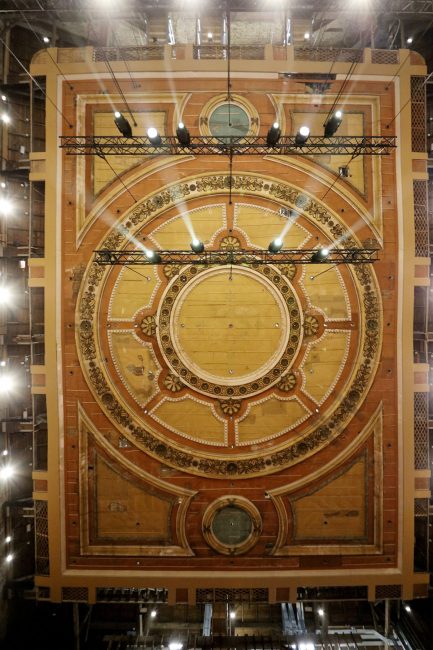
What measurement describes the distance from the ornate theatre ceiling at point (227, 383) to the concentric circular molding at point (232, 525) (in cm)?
3

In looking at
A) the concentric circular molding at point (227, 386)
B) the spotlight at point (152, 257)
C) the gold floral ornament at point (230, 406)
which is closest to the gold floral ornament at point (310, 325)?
the concentric circular molding at point (227, 386)

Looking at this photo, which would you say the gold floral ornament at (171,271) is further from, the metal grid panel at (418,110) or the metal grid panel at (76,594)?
the metal grid panel at (76,594)

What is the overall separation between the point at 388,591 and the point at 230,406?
6.23 m

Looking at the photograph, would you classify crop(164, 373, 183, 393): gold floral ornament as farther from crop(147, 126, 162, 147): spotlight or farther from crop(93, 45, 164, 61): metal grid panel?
crop(93, 45, 164, 61): metal grid panel

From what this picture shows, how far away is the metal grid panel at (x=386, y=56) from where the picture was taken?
911 cm

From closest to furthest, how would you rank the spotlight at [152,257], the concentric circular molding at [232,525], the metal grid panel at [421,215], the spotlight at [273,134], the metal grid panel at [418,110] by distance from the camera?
1. the spotlight at [273,134]
2. the spotlight at [152,257]
3. the metal grid panel at [418,110]
4. the metal grid panel at [421,215]
5. the concentric circular molding at [232,525]

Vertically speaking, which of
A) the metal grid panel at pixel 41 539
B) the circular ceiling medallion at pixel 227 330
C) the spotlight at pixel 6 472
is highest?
the circular ceiling medallion at pixel 227 330

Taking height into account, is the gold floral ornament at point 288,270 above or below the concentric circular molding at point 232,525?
above

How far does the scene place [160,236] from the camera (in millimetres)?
9422

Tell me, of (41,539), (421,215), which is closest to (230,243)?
(421,215)

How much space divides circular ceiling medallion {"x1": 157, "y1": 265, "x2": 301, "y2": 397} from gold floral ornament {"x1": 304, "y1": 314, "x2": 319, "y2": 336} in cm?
19

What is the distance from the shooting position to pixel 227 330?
954 cm

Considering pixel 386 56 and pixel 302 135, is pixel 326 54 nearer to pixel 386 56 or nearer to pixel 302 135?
pixel 386 56

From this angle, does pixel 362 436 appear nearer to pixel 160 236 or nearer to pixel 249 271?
pixel 249 271
